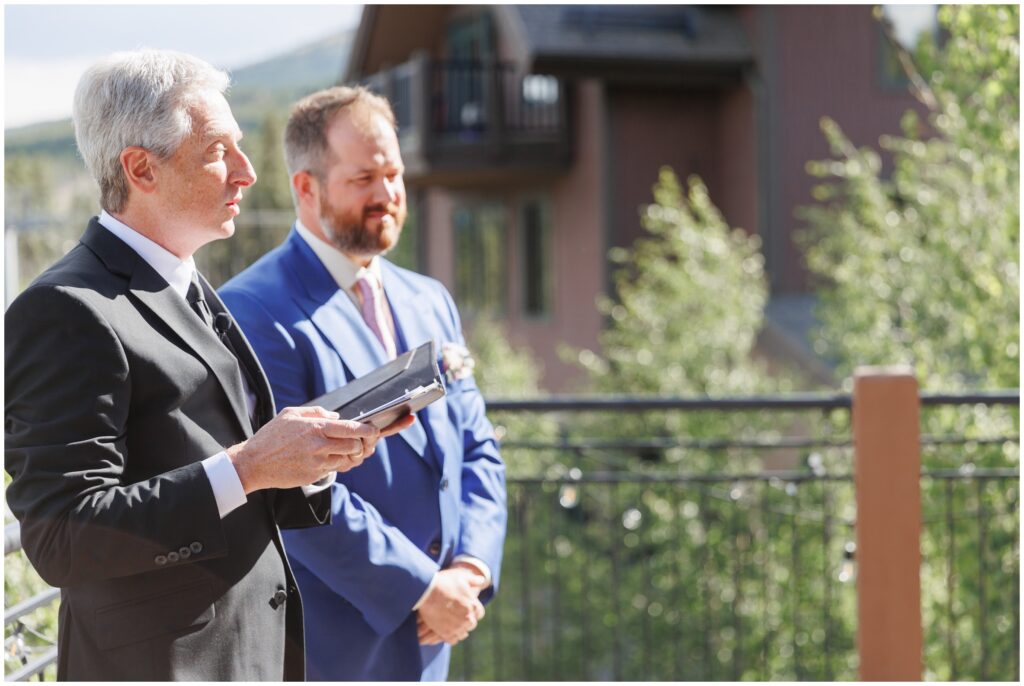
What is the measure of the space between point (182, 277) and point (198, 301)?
54 millimetres

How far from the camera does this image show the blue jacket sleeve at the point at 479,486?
2.72m

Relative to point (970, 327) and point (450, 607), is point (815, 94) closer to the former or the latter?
point (970, 327)

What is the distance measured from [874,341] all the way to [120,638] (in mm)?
6010

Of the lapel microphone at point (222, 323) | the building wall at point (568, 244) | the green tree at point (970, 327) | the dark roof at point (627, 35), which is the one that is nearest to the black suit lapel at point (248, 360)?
the lapel microphone at point (222, 323)

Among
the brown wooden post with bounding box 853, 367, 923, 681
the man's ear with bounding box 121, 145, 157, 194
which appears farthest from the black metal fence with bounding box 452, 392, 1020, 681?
the man's ear with bounding box 121, 145, 157, 194

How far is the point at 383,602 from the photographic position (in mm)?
2475

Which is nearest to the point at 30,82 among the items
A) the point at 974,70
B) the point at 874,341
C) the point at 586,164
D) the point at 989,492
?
the point at 974,70

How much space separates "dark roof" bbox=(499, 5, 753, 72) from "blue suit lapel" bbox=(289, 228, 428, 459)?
10993mm

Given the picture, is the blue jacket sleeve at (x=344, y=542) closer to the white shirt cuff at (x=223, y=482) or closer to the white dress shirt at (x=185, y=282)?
the white dress shirt at (x=185, y=282)

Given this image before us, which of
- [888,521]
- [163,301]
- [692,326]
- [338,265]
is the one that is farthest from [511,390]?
[163,301]

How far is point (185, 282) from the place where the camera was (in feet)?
6.52

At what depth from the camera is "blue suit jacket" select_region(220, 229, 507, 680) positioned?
8.07 ft

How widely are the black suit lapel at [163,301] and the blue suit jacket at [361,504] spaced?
536 mm

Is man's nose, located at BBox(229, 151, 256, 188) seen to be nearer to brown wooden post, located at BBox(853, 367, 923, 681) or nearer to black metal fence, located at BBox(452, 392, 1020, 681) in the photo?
black metal fence, located at BBox(452, 392, 1020, 681)
